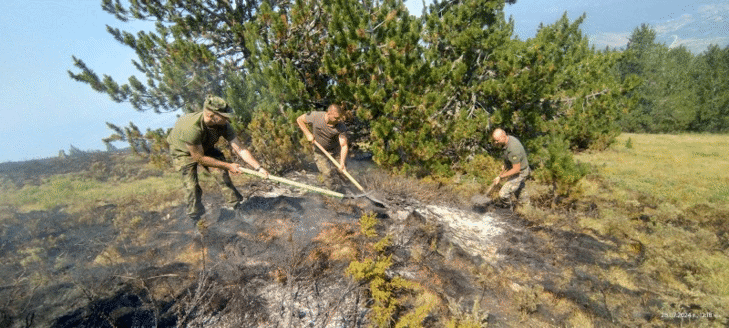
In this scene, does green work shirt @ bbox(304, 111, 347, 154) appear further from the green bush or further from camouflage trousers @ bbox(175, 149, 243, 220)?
the green bush

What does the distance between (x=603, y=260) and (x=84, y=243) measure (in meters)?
6.76

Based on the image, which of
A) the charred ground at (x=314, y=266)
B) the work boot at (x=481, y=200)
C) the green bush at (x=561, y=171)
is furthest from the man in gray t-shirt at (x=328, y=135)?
the green bush at (x=561, y=171)

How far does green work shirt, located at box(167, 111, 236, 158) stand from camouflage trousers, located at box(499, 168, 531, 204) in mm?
4293

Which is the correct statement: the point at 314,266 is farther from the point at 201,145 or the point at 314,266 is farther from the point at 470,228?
the point at 470,228

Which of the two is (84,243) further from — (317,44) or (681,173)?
(681,173)

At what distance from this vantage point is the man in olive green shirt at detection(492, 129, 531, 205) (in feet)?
16.3

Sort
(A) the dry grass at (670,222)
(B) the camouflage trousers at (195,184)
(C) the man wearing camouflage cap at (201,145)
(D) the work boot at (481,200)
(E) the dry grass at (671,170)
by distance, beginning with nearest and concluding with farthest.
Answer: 1. (A) the dry grass at (670,222)
2. (C) the man wearing camouflage cap at (201,145)
3. (B) the camouflage trousers at (195,184)
4. (D) the work boot at (481,200)
5. (E) the dry grass at (671,170)

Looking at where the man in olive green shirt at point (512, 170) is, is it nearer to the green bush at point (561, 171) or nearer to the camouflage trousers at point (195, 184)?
the green bush at point (561, 171)

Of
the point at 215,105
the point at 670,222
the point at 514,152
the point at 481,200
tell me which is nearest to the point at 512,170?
the point at 514,152

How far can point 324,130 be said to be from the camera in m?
5.17

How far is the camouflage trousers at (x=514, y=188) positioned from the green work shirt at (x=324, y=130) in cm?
284

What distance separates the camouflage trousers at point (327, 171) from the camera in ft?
18.1

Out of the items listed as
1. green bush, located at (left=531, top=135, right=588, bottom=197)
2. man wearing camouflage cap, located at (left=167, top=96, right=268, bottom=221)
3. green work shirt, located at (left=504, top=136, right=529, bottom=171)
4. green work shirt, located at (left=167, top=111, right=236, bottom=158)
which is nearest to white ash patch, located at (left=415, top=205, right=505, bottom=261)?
green work shirt, located at (left=504, top=136, right=529, bottom=171)

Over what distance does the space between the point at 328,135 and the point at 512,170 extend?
3006mm
